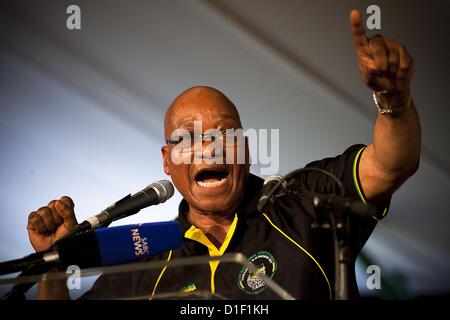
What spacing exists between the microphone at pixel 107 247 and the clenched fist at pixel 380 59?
61cm

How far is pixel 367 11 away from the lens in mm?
2490

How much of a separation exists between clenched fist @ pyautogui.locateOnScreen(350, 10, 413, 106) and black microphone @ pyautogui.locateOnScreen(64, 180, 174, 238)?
0.65m

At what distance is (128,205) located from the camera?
60.8 inches

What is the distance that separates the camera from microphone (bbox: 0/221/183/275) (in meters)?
1.21

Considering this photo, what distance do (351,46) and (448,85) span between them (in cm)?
47

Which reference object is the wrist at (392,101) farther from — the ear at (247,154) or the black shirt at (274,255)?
the ear at (247,154)

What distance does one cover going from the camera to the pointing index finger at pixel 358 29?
1198mm

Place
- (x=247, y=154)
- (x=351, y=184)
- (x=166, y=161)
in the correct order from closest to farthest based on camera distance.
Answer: (x=351, y=184) < (x=247, y=154) < (x=166, y=161)

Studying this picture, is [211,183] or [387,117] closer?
[387,117]

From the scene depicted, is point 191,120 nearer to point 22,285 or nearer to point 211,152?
point 211,152

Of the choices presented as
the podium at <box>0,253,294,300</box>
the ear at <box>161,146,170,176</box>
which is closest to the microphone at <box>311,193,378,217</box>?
the podium at <box>0,253,294,300</box>

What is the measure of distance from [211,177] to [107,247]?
0.63 meters

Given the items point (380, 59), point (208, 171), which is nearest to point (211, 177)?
point (208, 171)
